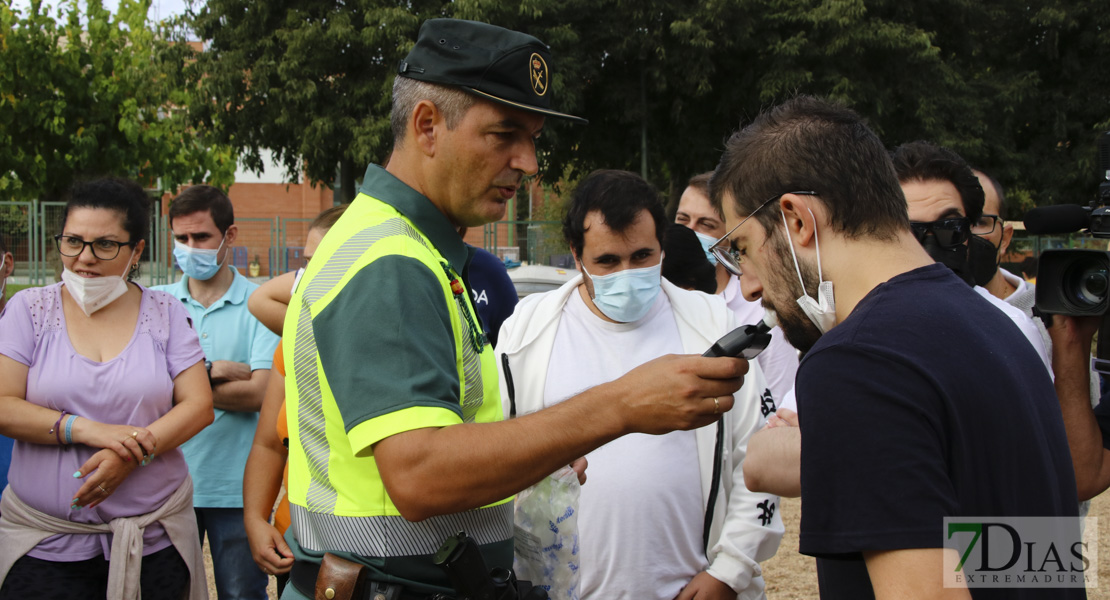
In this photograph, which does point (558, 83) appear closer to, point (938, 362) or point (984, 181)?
point (984, 181)

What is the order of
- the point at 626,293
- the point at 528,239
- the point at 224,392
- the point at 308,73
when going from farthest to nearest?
the point at 308,73 → the point at 528,239 → the point at 224,392 → the point at 626,293

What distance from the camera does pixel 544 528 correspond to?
2.43 meters

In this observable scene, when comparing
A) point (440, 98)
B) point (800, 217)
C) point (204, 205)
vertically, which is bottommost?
point (800, 217)

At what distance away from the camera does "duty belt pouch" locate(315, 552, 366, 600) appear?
1.81 m

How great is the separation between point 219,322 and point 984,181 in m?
3.49

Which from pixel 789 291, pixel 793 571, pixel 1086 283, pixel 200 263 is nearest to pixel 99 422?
pixel 200 263

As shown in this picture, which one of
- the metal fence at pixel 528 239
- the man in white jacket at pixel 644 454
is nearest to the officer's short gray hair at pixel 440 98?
the man in white jacket at pixel 644 454

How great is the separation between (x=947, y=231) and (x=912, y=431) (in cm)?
188

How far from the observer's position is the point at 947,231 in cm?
310

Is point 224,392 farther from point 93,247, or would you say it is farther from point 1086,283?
point 1086,283

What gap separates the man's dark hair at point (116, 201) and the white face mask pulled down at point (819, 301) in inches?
114

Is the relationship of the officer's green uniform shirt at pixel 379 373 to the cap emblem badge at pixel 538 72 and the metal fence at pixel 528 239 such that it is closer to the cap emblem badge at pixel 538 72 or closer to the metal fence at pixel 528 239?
the cap emblem badge at pixel 538 72

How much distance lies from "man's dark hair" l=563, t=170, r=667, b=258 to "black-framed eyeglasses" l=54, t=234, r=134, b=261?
1782 millimetres

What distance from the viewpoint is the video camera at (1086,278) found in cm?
254
